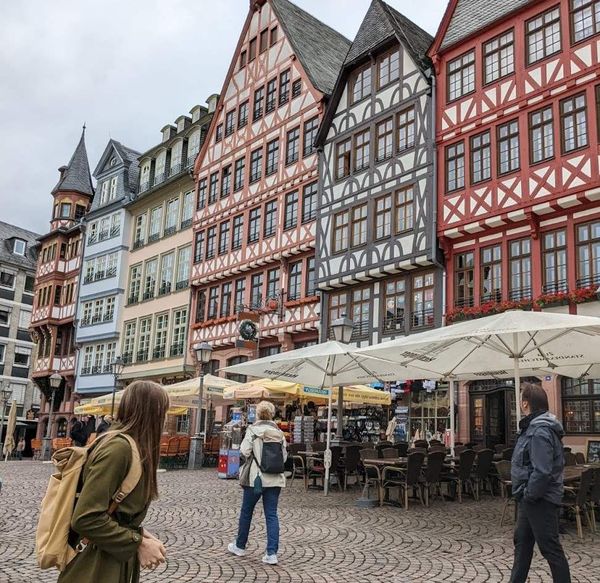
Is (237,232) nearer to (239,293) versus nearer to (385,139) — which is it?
(239,293)

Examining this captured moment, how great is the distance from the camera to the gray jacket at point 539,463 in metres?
5.24

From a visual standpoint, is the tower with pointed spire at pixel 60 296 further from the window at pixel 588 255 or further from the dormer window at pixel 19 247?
the window at pixel 588 255

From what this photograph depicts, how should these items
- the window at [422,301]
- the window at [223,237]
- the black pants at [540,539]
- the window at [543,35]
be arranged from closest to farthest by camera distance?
the black pants at [540,539] → the window at [543,35] → the window at [422,301] → the window at [223,237]

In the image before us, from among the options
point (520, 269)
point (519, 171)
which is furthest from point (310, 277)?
point (519, 171)

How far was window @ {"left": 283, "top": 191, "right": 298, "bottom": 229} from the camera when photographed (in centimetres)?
2696

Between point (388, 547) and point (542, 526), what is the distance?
10.4 feet

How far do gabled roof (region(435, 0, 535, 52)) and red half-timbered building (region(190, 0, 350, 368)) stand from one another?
5777 mm

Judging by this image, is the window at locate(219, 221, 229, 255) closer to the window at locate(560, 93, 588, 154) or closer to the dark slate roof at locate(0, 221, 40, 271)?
the window at locate(560, 93, 588, 154)

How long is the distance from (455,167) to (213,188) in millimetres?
13976

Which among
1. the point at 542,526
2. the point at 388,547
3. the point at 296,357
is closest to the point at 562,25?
the point at 296,357

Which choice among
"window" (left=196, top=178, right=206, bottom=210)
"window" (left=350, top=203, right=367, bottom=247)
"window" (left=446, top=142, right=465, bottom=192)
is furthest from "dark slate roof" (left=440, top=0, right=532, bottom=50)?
"window" (left=196, top=178, right=206, bottom=210)

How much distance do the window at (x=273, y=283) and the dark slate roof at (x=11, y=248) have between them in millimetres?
34658

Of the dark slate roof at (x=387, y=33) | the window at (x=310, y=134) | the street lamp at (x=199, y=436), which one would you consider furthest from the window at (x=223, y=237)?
the street lamp at (x=199, y=436)

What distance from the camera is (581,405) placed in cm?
1766
